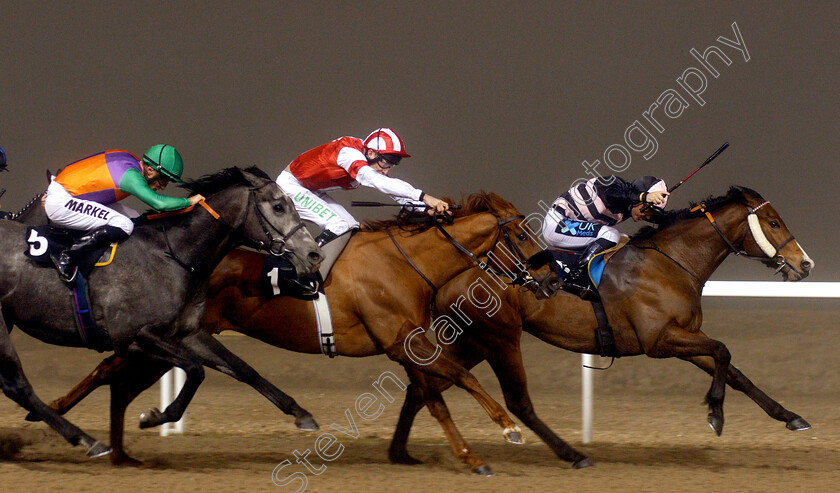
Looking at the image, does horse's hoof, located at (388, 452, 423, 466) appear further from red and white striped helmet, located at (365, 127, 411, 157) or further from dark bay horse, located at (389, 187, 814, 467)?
red and white striped helmet, located at (365, 127, 411, 157)

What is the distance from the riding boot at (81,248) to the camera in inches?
152

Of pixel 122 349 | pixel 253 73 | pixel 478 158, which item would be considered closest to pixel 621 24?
pixel 478 158

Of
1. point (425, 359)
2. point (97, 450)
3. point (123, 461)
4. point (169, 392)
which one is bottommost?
point (123, 461)

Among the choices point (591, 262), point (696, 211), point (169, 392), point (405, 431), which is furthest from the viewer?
point (169, 392)

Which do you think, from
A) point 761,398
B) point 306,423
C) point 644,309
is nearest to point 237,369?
point 306,423

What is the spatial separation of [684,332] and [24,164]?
8423 millimetres

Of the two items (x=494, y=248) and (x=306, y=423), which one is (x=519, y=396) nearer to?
(x=494, y=248)

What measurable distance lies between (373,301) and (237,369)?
762 mm

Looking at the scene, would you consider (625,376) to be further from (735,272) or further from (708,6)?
(708,6)

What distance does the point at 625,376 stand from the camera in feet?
24.6

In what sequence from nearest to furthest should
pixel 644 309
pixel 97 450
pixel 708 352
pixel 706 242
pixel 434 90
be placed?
pixel 97 450 → pixel 708 352 → pixel 644 309 → pixel 706 242 → pixel 434 90

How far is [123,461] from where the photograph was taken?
172 inches

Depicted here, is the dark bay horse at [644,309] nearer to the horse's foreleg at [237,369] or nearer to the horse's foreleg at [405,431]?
the horse's foreleg at [405,431]

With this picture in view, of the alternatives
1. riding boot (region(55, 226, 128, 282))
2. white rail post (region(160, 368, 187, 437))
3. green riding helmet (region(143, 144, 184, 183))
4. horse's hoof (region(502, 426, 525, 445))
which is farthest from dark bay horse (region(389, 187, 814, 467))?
riding boot (region(55, 226, 128, 282))
